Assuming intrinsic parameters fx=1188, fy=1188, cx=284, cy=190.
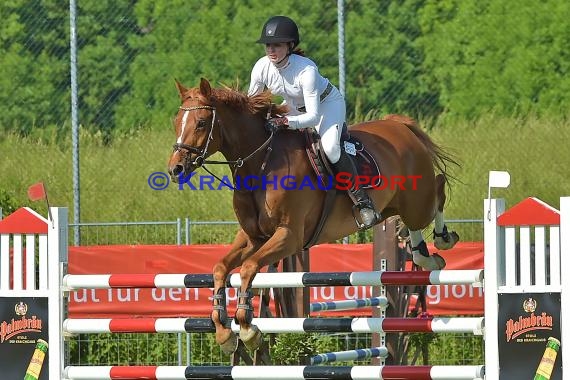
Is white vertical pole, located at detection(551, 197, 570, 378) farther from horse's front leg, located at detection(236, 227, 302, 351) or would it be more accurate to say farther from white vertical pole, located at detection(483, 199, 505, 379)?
horse's front leg, located at detection(236, 227, 302, 351)

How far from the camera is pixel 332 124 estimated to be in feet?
24.3

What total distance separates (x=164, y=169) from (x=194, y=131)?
7.07 meters

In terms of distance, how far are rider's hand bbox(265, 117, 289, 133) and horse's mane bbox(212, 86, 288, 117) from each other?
0.28 ft

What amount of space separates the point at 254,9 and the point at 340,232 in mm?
8410

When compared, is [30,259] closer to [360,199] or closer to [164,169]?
[360,199]

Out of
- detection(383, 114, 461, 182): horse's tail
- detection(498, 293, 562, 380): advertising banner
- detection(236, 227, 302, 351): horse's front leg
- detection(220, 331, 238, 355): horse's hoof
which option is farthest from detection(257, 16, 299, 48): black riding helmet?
detection(498, 293, 562, 380): advertising banner

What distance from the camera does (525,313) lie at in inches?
247

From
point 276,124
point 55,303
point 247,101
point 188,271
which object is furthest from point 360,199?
point 188,271

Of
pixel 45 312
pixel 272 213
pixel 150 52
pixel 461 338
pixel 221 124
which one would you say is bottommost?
pixel 461 338

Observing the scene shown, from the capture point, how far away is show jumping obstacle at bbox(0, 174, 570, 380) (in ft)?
20.6

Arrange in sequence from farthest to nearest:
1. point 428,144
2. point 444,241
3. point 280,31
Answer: point 428,144
point 444,241
point 280,31

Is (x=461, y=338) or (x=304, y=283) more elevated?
(x=304, y=283)

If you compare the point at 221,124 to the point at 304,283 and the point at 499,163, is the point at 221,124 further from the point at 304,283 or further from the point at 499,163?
the point at 499,163

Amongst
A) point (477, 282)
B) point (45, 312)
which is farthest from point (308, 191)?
point (45, 312)
